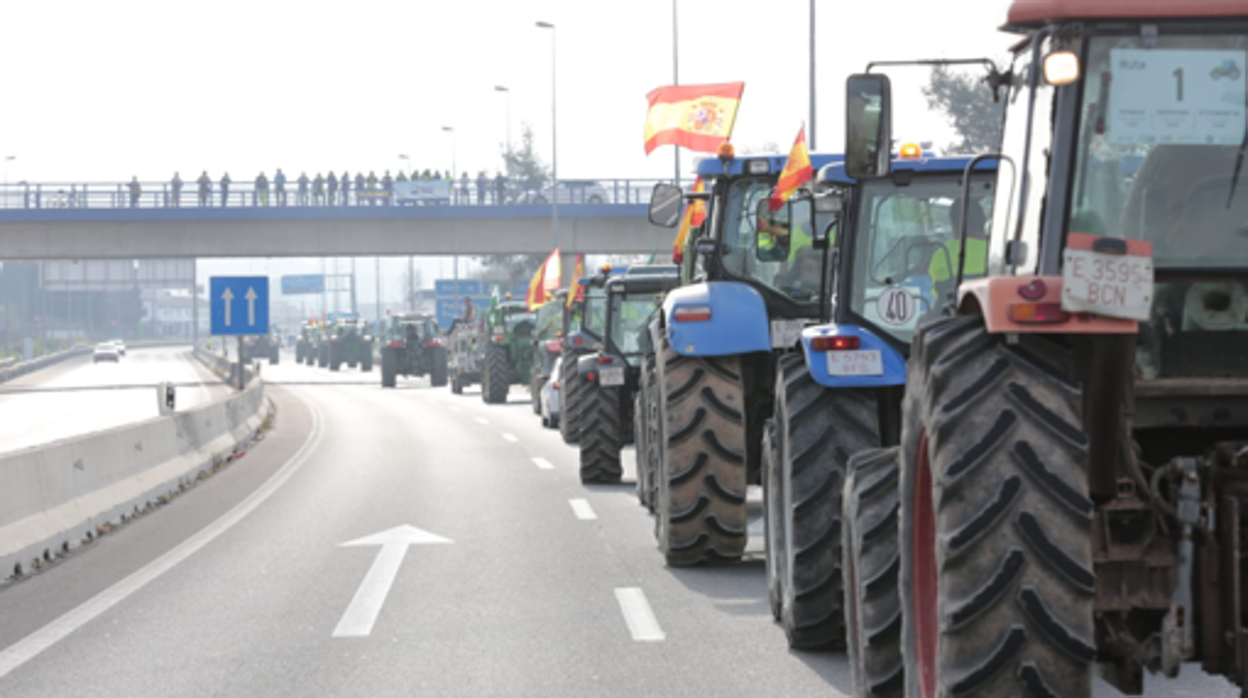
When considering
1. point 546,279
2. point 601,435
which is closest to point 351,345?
point 546,279

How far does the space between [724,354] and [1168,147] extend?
620 centimetres

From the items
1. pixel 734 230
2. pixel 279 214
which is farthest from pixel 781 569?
pixel 279 214

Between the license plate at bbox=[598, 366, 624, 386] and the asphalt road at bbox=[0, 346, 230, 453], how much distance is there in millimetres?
8764

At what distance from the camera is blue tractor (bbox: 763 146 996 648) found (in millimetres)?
8734

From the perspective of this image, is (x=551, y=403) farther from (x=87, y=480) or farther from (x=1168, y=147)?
(x=1168, y=147)

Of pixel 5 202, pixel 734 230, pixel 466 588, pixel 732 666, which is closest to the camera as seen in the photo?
pixel 732 666

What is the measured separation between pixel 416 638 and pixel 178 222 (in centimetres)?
5599

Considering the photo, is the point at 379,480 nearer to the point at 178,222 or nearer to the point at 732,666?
the point at 732,666

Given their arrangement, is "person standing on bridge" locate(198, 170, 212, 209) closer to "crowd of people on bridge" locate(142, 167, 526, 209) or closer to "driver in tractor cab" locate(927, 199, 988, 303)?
"crowd of people on bridge" locate(142, 167, 526, 209)

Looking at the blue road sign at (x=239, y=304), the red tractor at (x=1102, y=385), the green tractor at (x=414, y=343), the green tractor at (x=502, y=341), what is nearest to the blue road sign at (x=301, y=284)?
the green tractor at (x=414, y=343)

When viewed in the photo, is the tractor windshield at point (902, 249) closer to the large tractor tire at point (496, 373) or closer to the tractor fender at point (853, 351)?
the tractor fender at point (853, 351)

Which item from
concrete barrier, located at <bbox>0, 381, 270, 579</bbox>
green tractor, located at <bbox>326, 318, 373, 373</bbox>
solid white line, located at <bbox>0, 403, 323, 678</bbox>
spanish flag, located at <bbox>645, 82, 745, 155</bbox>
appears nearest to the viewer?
solid white line, located at <bbox>0, 403, 323, 678</bbox>

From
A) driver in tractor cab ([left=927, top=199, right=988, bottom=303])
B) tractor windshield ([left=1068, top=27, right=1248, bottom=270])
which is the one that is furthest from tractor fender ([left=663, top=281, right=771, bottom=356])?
tractor windshield ([left=1068, top=27, right=1248, bottom=270])

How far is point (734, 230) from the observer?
12586mm
